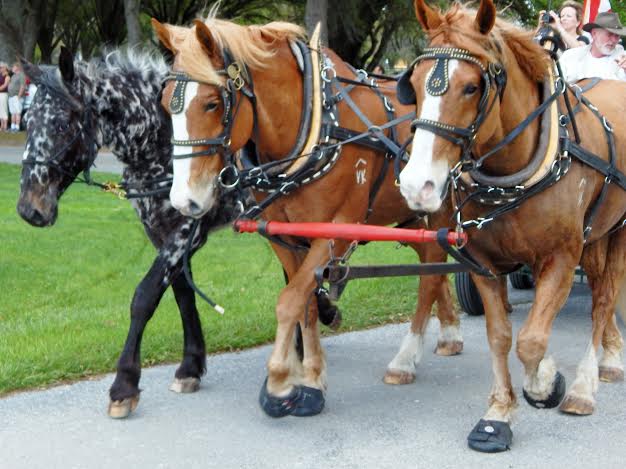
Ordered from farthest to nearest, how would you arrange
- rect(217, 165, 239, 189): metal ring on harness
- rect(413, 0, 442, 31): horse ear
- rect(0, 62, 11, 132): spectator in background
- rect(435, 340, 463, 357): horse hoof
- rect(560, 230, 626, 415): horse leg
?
1. rect(0, 62, 11, 132): spectator in background
2. rect(435, 340, 463, 357): horse hoof
3. rect(560, 230, 626, 415): horse leg
4. rect(217, 165, 239, 189): metal ring on harness
5. rect(413, 0, 442, 31): horse ear

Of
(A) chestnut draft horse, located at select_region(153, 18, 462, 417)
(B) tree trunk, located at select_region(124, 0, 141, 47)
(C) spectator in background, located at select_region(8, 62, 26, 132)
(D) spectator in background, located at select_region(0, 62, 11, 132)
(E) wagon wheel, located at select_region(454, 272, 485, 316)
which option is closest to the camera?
(A) chestnut draft horse, located at select_region(153, 18, 462, 417)

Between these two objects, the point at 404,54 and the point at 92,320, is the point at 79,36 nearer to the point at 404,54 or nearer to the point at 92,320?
the point at 404,54

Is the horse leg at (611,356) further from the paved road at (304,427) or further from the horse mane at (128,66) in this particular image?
the horse mane at (128,66)

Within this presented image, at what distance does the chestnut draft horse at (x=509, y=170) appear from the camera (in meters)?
3.72

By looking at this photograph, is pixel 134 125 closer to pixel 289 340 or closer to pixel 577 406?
pixel 289 340

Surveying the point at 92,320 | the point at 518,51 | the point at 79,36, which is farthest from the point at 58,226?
the point at 79,36

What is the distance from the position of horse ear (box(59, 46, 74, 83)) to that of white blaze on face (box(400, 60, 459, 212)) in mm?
2081

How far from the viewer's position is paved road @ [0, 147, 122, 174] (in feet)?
58.3

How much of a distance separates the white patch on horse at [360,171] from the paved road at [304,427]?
127cm

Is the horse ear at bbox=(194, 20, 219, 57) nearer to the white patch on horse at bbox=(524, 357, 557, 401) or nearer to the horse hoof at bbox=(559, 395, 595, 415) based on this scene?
the white patch on horse at bbox=(524, 357, 557, 401)

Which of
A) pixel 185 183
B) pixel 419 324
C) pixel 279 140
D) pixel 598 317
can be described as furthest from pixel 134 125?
pixel 598 317

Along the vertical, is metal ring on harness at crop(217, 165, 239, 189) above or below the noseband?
below

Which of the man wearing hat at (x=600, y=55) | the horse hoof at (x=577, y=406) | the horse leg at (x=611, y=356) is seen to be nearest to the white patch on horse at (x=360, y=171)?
the horse hoof at (x=577, y=406)

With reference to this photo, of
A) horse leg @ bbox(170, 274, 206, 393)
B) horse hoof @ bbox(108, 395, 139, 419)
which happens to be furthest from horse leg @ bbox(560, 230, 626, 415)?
horse hoof @ bbox(108, 395, 139, 419)
